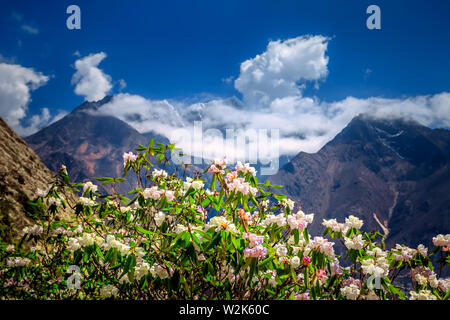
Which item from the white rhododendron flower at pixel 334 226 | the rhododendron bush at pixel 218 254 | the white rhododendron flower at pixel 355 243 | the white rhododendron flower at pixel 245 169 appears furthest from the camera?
the white rhododendron flower at pixel 245 169

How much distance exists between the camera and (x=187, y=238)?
2783 millimetres

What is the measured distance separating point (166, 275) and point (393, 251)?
166 inches

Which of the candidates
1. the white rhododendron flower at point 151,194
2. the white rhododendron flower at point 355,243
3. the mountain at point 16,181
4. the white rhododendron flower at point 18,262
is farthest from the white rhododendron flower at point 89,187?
the white rhododendron flower at point 355,243

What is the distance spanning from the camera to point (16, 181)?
8.88m

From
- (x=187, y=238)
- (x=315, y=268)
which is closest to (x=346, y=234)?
(x=315, y=268)

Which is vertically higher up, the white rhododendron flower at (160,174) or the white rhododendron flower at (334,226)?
the white rhododendron flower at (160,174)

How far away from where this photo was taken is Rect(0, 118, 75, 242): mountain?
24.9 feet

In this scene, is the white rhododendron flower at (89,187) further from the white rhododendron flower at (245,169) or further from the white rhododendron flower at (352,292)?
the white rhododendron flower at (352,292)

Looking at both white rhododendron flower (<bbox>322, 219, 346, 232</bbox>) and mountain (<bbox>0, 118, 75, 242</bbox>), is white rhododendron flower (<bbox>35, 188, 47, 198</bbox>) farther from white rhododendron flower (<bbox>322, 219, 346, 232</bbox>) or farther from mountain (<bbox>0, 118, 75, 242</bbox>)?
white rhododendron flower (<bbox>322, 219, 346, 232</bbox>)

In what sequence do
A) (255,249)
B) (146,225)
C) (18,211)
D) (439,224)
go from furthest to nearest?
1. (439,224)
2. (18,211)
3. (146,225)
4. (255,249)

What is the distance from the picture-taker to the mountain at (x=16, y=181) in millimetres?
7578

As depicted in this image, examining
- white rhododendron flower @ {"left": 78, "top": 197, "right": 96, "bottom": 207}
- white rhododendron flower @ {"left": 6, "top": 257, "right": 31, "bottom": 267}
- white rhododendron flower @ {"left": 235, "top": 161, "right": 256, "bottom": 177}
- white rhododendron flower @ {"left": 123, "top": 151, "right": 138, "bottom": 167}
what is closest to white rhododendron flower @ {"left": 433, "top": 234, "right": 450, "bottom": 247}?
white rhododendron flower @ {"left": 235, "top": 161, "right": 256, "bottom": 177}

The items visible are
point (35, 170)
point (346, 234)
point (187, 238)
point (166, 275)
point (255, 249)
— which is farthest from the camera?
point (35, 170)
